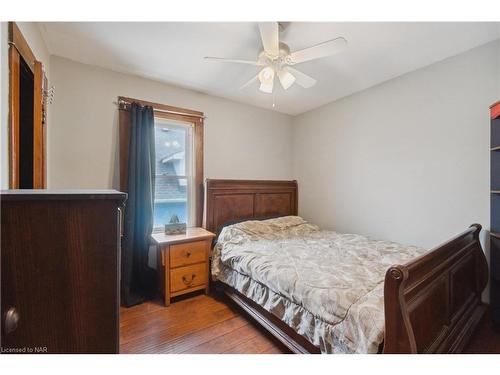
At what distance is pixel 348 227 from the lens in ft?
10.1

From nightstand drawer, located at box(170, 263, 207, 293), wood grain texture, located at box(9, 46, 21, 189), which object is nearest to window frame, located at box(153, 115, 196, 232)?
nightstand drawer, located at box(170, 263, 207, 293)

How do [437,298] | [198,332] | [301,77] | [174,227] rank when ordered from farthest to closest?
[174,227]
[301,77]
[198,332]
[437,298]

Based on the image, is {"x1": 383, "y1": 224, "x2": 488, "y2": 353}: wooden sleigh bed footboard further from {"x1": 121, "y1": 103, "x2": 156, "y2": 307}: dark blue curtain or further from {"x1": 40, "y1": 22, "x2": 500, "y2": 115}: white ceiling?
{"x1": 121, "y1": 103, "x2": 156, "y2": 307}: dark blue curtain

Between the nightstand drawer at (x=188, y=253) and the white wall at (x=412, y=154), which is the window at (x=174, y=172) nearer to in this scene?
the nightstand drawer at (x=188, y=253)

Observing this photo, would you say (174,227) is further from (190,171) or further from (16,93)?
(16,93)

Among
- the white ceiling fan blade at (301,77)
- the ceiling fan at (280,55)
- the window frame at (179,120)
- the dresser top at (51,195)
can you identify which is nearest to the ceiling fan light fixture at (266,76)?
the ceiling fan at (280,55)

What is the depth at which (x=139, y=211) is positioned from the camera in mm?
2428

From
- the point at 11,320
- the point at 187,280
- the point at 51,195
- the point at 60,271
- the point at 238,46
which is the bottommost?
the point at 187,280

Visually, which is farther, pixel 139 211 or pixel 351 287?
pixel 139 211

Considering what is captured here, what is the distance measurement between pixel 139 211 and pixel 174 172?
2.20 feet

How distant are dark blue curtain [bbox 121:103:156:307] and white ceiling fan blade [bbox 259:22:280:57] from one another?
4.92 feet

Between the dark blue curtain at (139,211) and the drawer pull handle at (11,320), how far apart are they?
1769 millimetres

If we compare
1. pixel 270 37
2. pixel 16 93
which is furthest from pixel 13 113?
pixel 270 37
